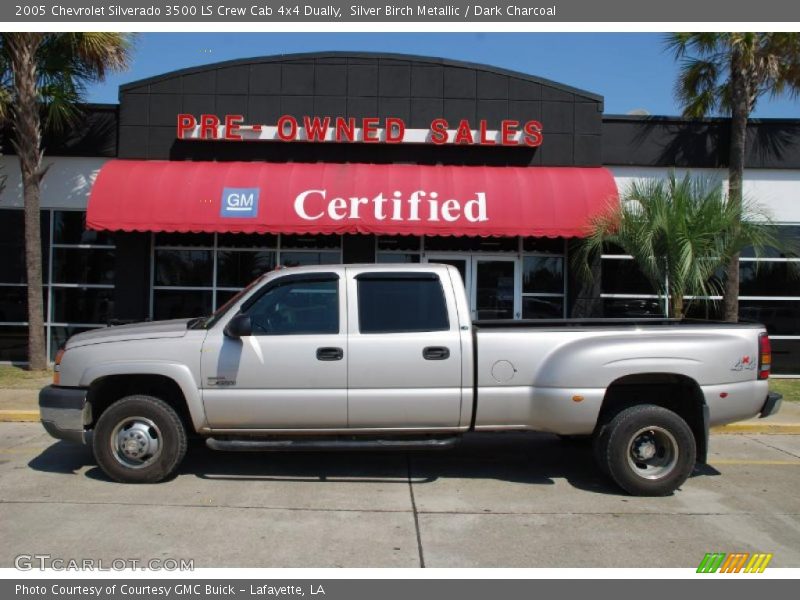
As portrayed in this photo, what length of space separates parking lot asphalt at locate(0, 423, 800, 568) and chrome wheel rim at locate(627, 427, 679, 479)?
0.83ft

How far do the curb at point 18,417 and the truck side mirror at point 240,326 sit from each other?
482 cm

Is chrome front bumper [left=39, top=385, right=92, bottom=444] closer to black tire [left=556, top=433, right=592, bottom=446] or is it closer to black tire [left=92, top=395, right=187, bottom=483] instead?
black tire [left=92, top=395, right=187, bottom=483]

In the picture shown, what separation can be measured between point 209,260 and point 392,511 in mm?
9270

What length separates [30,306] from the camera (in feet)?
40.5

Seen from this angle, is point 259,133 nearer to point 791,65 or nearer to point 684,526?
point 791,65

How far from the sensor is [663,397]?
6.33 metres

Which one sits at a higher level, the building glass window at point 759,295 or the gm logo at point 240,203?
the gm logo at point 240,203

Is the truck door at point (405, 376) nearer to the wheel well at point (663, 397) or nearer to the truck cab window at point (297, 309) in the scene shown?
the truck cab window at point (297, 309)

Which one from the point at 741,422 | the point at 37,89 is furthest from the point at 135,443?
the point at 37,89

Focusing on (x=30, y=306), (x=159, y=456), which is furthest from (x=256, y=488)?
(x=30, y=306)

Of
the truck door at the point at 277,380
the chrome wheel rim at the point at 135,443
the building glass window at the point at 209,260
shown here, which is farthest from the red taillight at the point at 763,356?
the building glass window at the point at 209,260

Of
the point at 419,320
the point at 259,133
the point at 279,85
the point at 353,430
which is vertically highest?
the point at 279,85

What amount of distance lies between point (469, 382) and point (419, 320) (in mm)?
696

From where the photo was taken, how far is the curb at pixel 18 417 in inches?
357
